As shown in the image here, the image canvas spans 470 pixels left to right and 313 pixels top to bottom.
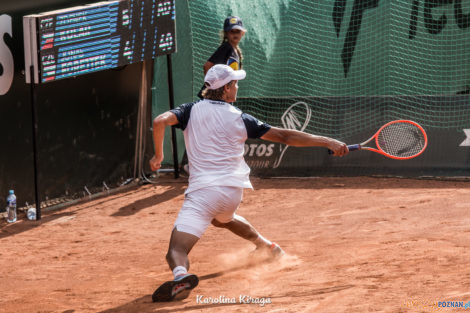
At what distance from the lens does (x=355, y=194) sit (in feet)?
33.0

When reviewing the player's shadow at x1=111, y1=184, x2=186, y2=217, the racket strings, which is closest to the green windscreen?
the player's shadow at x1=111, y1=184, x2=186, y2=217

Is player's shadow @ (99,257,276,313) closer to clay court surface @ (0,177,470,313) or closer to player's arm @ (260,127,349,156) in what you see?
clay court surface @ (0,177,470,313)

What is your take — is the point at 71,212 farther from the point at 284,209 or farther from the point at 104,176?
the point at 284,209

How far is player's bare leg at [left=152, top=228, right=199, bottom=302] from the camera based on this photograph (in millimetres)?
5227

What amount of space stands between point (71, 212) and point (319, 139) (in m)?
4.78

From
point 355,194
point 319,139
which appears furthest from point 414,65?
point 319,139

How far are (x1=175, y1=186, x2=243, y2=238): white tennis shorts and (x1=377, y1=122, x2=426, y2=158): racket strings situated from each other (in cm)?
269

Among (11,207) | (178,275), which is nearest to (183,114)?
(178,275)

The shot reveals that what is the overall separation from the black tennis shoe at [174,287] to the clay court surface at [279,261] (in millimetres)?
77

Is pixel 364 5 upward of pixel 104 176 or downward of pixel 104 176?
upward

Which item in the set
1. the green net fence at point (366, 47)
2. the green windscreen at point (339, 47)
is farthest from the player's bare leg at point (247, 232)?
the green net fence at point (366, 47)

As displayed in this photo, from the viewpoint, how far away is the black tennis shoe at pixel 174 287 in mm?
5218

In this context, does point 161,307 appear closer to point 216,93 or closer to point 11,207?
point 216,93

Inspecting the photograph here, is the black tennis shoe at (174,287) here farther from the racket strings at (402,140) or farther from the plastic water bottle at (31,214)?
the plastic water bottle at (31,214)
